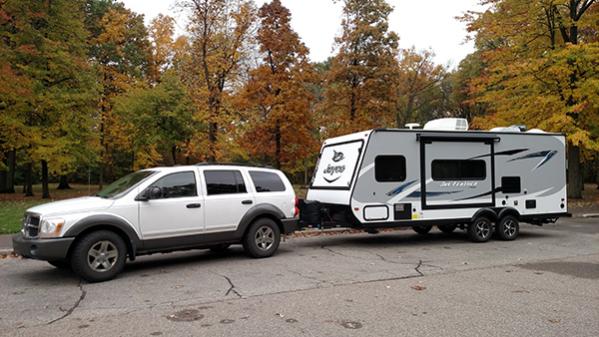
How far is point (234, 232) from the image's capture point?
8.97m

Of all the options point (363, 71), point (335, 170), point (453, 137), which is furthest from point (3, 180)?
point (453, 137)

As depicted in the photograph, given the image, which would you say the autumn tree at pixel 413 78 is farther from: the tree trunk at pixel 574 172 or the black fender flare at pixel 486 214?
the black fender flare at pixel 486 214

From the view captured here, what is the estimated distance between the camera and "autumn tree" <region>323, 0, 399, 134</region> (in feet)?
91.6

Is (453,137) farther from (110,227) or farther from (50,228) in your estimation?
(50,228)

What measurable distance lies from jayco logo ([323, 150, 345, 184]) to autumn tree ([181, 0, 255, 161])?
542 inches

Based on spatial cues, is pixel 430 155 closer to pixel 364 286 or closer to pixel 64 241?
pixel 364 286

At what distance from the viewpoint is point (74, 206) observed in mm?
7426

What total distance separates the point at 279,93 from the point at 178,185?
14665 mm

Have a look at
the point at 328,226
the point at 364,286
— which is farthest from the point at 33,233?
the point at 328,226

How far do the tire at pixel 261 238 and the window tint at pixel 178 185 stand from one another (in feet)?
4.56

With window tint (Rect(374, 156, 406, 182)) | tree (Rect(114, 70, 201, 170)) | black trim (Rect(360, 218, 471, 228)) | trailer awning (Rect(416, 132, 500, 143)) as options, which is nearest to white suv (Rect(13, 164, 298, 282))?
black trim (Rect(360, 218, 471, 228))

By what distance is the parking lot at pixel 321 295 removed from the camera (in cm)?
516

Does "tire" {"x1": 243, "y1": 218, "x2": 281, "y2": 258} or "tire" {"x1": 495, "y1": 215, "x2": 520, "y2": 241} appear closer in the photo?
"tire" {"x1": 243, "y1": 218, "x2": 281, "y2": 258}

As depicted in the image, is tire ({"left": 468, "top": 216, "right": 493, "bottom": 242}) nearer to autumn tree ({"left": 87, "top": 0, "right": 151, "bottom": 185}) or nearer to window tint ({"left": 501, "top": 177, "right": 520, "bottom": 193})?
window tint ({"left": 501, "top": 177, "right": 520, "bottom": 193})
